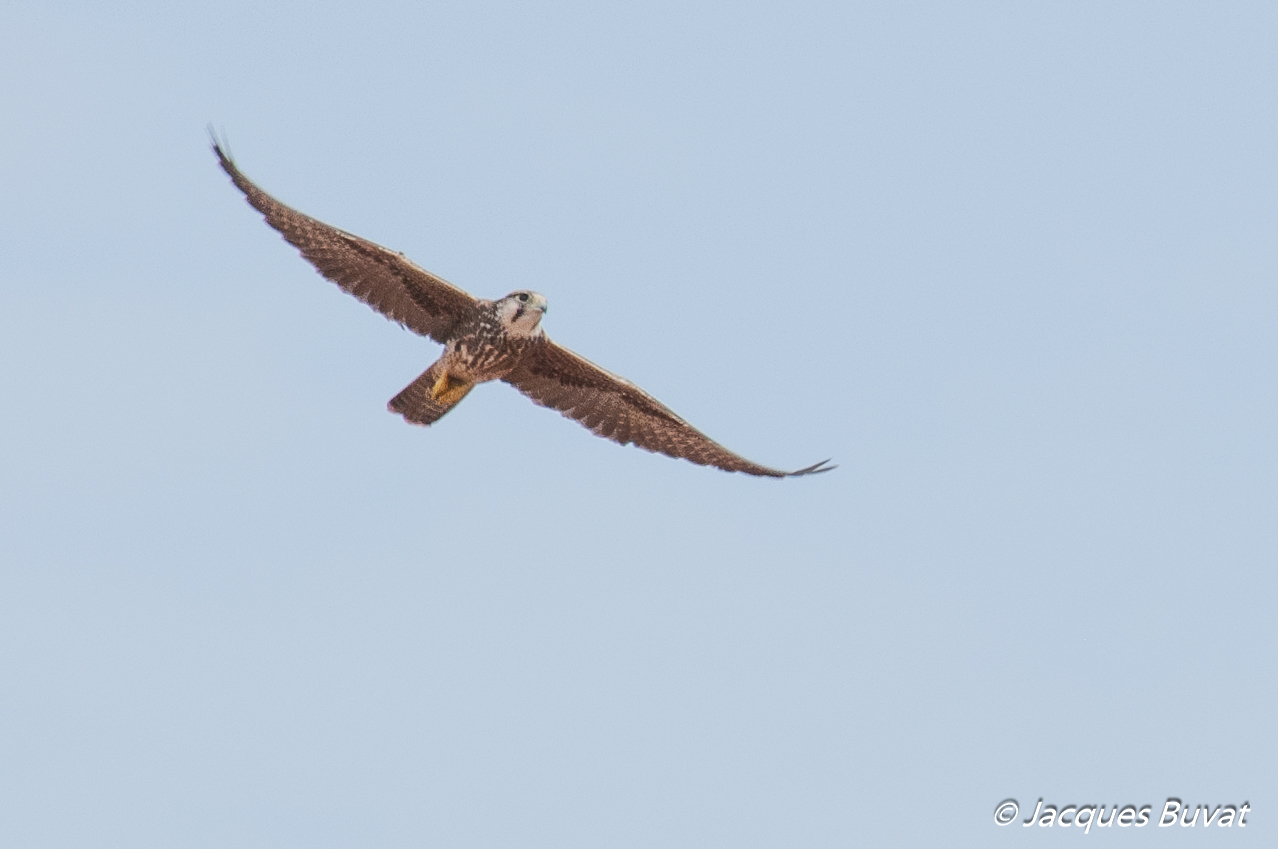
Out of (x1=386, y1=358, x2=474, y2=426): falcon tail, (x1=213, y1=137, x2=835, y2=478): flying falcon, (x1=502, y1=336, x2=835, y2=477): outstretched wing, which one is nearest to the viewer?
(x1=213, y1=137, x2=835, y2=478): flying falcon

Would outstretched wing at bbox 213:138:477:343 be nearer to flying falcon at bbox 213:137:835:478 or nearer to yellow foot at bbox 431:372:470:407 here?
flying falcon at bbox 213:137:835:478

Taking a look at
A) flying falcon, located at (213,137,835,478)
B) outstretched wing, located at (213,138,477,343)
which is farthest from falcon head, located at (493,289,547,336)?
outstretched wing, located at (213,138,477,343)

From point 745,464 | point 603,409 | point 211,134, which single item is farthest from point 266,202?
point 745,464

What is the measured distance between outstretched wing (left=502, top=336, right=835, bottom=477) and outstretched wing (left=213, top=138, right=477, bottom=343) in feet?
3.41

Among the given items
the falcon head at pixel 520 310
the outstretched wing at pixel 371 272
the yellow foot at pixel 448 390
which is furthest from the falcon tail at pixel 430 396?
the falcon head at pixel 520 310

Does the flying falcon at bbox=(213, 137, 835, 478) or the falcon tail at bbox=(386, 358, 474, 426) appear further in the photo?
the falcon tail at bbox=(386, 358, 474, 426)

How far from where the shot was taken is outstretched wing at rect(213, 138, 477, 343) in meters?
15.6

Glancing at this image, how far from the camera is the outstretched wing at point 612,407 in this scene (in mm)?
16812

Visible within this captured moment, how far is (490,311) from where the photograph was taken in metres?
16.0

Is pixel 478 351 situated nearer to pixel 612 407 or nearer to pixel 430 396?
pixel 430 396

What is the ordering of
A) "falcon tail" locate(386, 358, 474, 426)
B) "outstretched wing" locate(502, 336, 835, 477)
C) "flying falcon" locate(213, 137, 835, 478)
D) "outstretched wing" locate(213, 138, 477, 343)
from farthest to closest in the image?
"outstretched wing" locate(502, 336, 835, 477) < "falcon tail" locate(386, 358, 474, 426) < "flying falcon" locate(213, 137, 835, 478) < "outstretched wing" locate(213, 138, 477, 343)

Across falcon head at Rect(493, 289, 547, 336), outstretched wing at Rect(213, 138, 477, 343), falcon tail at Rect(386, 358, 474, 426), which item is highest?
falcon head at Rect(493, 289, 547, 336)

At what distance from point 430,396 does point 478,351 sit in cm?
80

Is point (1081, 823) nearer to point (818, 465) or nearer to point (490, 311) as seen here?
point (818, 465)
